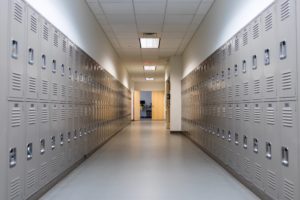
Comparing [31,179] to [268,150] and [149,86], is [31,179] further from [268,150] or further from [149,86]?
[149,86]

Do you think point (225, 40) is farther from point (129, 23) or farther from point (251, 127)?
point (129, 23)

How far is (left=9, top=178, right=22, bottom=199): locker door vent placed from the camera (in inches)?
101

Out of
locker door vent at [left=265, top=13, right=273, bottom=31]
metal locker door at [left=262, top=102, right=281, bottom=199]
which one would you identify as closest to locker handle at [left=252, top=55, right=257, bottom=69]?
locker door vent at [left=265, top=13, right=273, bottom=31]

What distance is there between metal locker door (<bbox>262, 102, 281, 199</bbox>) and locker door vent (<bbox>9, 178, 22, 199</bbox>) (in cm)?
235

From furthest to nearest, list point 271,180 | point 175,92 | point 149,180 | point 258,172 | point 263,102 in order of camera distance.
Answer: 1. point 175,92
2. point 149,180
3. point 258,172
4. point 263,102
5. point 271,180

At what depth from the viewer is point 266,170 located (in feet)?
10.2

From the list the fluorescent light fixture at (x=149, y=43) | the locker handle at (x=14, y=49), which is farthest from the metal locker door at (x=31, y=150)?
the fluorescent light fixture at (x=149, y=43)

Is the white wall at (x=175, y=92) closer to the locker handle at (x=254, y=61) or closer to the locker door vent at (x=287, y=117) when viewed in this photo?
the locker handle at (x=254, y=61)

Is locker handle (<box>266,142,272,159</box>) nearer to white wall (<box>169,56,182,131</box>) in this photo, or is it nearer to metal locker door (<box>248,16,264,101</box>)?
metal locker door (<box>248,16,264,101</box>)

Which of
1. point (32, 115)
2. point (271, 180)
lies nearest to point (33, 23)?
point (32, 115)

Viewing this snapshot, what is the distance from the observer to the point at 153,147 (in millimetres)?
7555

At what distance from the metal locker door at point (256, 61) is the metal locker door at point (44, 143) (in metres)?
2.37

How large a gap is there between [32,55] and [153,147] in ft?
16.3

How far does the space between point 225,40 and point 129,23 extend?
297cm
